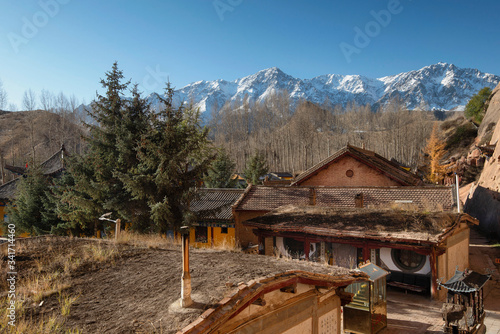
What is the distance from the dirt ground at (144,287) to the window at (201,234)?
1661 cm

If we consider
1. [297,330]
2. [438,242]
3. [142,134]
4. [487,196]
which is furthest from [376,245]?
[487,196]

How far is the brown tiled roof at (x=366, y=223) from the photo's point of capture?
13.9 metres

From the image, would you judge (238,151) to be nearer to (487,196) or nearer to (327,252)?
(487,196)

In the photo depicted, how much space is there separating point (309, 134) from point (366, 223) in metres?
59.3

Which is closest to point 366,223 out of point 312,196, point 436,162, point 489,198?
point 312,196

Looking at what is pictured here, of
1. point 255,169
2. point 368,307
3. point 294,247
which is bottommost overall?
point 368,307

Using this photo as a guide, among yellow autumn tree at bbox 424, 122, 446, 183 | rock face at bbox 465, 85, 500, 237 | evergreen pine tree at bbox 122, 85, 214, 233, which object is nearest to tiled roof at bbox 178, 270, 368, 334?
evergreen pine tree at bbox 122, 85, 214, 233

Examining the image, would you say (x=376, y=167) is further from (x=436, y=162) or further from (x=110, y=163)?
(x=436, y=162)

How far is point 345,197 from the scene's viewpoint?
21.0 metres

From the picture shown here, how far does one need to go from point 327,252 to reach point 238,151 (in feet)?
205

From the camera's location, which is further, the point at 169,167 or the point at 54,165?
the point at 54,165

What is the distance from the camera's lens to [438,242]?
12727mm

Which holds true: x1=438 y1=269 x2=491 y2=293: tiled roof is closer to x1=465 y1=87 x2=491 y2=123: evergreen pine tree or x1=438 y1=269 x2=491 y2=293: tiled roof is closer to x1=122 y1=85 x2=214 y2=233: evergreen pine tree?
x1=122 y1=85 x2=214 y2=233: evergreen pine tree

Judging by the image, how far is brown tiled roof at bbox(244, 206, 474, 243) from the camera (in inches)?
549
